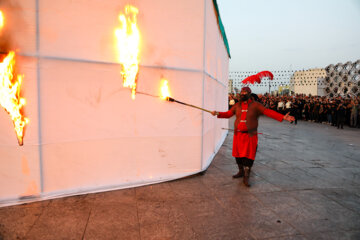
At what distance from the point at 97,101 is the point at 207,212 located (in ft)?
8.03

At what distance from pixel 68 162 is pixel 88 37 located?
202 cm

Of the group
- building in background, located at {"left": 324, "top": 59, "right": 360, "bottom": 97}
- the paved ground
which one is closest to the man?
the paved ground

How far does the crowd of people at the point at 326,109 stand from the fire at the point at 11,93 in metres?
12.4

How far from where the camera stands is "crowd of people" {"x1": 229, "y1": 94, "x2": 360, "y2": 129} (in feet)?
48.8

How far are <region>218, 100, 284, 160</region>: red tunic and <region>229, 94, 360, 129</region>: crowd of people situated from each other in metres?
10.0

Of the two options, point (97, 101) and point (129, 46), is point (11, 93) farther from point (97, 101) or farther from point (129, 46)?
point (129, 46)

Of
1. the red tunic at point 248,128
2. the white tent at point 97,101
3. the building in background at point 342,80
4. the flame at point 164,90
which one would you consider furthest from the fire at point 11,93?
the building in background at point 342,80

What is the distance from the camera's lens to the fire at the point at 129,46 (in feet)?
13.2

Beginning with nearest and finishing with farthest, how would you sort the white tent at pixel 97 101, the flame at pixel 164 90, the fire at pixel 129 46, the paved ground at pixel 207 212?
1. the paved ground at pixel 207 212
2. the white tent at pixel 97 101
3. the fire at pixel 129 46
4. the flame at pixel 164 90

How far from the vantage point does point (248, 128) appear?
462cm

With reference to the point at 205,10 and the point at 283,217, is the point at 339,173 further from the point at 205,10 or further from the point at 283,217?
the point at 205,10

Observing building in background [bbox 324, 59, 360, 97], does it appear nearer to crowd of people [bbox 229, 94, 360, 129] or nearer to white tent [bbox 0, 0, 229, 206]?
crowd of people [bbox 229, 94, 360, 129]

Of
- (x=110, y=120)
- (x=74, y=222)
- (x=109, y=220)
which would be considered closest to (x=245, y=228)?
(x=109, y=220)

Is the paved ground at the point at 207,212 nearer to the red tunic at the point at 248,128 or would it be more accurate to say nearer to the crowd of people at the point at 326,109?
the red tunic at the point at 248,128
